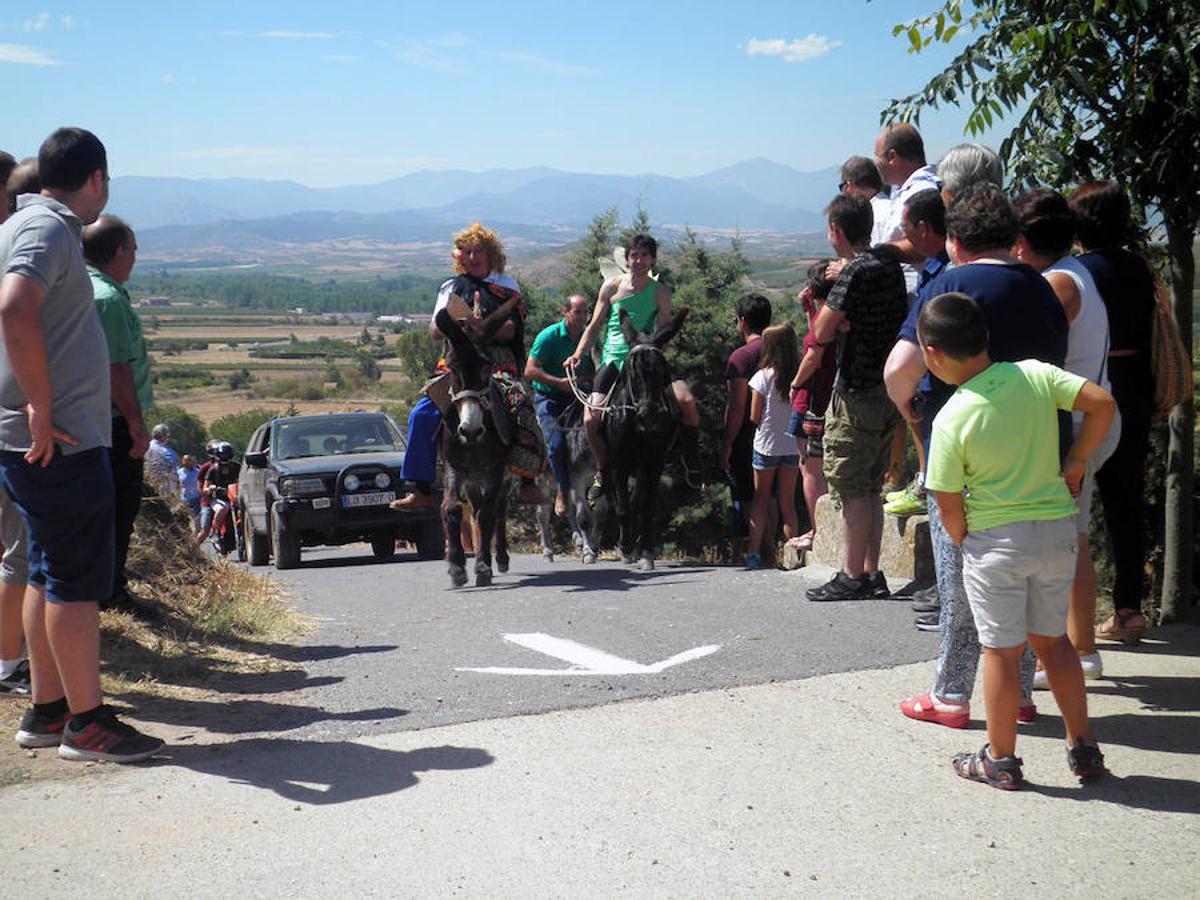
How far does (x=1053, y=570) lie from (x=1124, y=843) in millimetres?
946

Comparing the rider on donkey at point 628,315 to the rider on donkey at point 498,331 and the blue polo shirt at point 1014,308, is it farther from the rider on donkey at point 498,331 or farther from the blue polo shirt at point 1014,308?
the blue polo shirt at point 1014,308

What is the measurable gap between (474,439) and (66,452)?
5155 mm

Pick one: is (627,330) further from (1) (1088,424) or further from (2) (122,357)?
(1) (1088,424)

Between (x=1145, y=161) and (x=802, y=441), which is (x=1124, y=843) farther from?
(x=802, y=441)

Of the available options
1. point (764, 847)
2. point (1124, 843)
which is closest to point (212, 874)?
point (764, 847)

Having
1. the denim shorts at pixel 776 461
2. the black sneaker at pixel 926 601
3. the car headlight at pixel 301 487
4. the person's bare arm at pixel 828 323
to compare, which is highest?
the person's bare arm at pixel 828 323

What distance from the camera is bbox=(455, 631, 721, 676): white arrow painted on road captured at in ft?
22.1

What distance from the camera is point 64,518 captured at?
5148 millimetres

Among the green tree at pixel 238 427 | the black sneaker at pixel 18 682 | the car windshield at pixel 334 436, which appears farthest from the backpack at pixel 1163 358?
the green tree at pixel 238 427

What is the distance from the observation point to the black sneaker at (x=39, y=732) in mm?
5402

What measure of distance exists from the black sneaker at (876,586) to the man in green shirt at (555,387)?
4293 mm

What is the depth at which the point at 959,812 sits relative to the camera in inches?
183

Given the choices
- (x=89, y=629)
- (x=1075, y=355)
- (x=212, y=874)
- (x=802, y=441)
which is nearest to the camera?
(x=212, y=874)

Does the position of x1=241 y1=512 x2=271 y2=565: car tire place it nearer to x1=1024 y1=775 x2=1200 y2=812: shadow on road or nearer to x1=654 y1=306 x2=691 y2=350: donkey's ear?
x1=654 y1=306 x2=691 y2=350: donkey's ear
